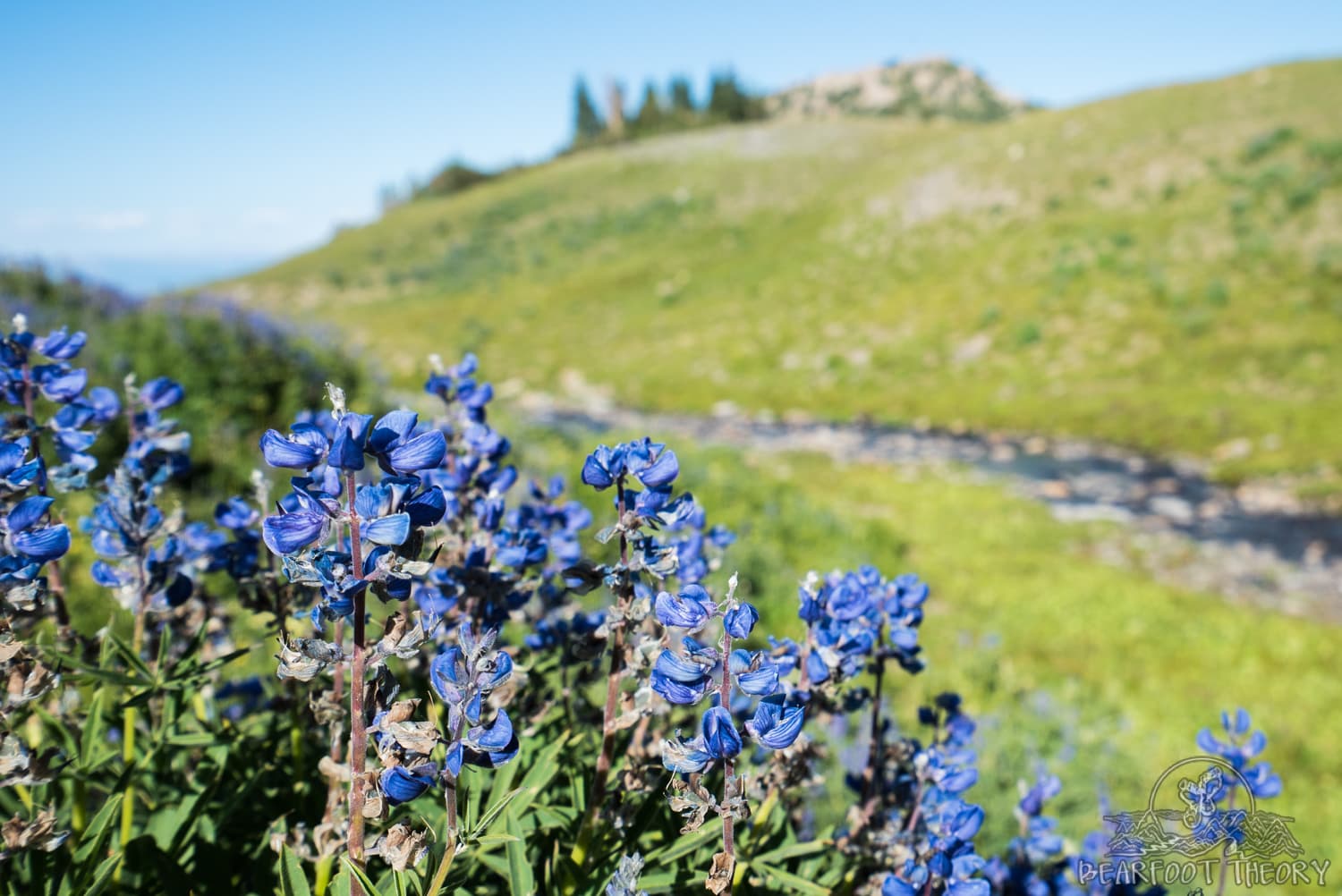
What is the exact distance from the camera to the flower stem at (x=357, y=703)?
1.04 metres

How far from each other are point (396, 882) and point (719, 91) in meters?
68.1

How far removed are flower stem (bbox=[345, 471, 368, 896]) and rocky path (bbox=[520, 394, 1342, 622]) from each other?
357 inches

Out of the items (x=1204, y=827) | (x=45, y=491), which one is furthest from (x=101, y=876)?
(x=1204, y=827)

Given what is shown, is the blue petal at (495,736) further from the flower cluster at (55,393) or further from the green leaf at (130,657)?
the flower cluster at (55,393)

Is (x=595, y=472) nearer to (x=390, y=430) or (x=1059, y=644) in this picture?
(x=390, y=430)

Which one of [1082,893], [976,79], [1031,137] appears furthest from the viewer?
[976,79]

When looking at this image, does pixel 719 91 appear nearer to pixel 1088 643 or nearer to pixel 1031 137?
pixel 1031 137

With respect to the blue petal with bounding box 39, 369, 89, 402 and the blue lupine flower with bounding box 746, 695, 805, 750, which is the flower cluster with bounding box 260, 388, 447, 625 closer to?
the blue lupine flower with bounding box 746, 695, 805, 750

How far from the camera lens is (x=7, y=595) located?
1149 millimetres

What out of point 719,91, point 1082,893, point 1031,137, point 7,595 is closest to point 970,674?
point 1082,893

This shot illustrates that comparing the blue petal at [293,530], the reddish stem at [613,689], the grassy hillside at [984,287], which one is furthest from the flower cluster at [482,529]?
the grassy hillside at [984,287]

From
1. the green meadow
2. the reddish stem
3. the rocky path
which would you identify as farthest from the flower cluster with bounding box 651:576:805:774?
the rocky path

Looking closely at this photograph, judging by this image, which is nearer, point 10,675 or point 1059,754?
point 10,675

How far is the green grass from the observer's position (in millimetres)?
4902
